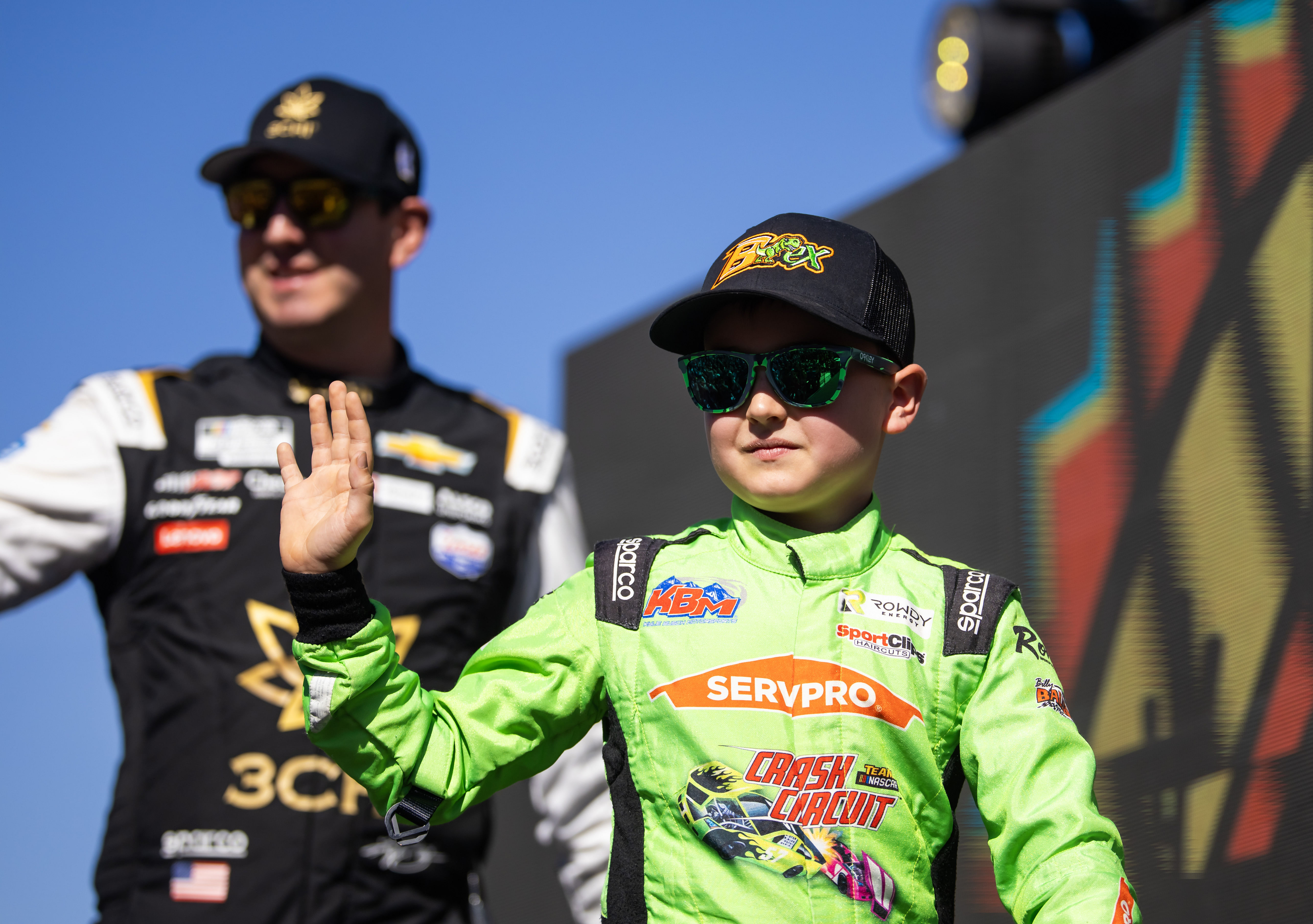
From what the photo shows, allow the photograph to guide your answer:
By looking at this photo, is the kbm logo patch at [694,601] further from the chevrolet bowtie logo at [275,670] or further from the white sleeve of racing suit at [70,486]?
the white sleeve of racing suit at [70,486]

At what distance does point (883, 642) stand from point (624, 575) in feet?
1.21

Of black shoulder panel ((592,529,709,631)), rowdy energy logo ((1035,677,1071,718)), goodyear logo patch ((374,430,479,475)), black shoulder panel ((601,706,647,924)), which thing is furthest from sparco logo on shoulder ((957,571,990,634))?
goodyear logo patch ((374,430,479,475))

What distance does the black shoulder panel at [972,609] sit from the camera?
194cm

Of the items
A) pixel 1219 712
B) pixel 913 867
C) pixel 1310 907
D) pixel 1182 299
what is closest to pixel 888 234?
pixel 1182 299

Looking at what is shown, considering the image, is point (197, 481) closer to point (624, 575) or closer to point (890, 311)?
point (624, 575)

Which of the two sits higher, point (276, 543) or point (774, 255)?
point (774, 255)

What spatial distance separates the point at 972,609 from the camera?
6.48 feet

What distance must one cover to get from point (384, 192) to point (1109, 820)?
226 centimetres

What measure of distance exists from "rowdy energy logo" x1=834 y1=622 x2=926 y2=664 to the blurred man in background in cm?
133

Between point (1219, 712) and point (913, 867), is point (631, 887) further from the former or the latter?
point (1219, 712)

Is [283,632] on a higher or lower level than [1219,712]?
higher

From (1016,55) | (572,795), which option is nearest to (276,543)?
(572,795)

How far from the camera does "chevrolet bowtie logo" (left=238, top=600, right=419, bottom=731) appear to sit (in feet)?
9.64

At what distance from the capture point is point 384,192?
338 cm
